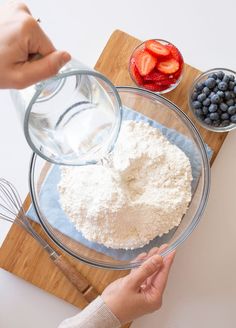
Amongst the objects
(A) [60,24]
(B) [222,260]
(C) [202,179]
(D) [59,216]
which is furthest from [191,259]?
(A) [60,24]

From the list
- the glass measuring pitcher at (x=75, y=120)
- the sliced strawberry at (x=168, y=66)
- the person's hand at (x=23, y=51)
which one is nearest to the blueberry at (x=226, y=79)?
the sliced strawberry at (x=168, y=66)

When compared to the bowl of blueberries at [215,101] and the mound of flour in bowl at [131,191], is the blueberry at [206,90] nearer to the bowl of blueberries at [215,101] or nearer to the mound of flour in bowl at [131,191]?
the bowl of blueberries at [215,101]

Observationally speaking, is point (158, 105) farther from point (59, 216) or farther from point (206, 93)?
point (59, 216)

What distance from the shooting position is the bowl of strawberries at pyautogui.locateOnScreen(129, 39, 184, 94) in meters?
1.04

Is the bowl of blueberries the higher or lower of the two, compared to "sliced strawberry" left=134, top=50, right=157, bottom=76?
lower

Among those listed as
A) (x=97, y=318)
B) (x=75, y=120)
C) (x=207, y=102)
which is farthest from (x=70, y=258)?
(x=207, y=102)

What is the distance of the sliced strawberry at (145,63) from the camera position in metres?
1.05

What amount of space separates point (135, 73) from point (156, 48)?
7cm

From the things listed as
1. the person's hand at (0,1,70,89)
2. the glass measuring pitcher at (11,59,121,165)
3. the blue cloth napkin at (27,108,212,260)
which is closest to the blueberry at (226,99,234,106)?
the blue cloth napkin at (27,108,212,260)

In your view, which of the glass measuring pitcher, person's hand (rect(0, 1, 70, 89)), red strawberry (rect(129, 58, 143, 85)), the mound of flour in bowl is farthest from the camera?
red strawberry (rect(129, 58, 143, 85))

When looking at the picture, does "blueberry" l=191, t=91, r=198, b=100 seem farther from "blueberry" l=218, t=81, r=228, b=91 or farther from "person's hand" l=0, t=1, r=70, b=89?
"person's hand" l=0, t=1, r=70, b=89

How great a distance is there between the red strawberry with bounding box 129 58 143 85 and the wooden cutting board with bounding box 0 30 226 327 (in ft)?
Result: 0.10

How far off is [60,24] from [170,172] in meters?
0.48

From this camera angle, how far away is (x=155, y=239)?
1036mm
